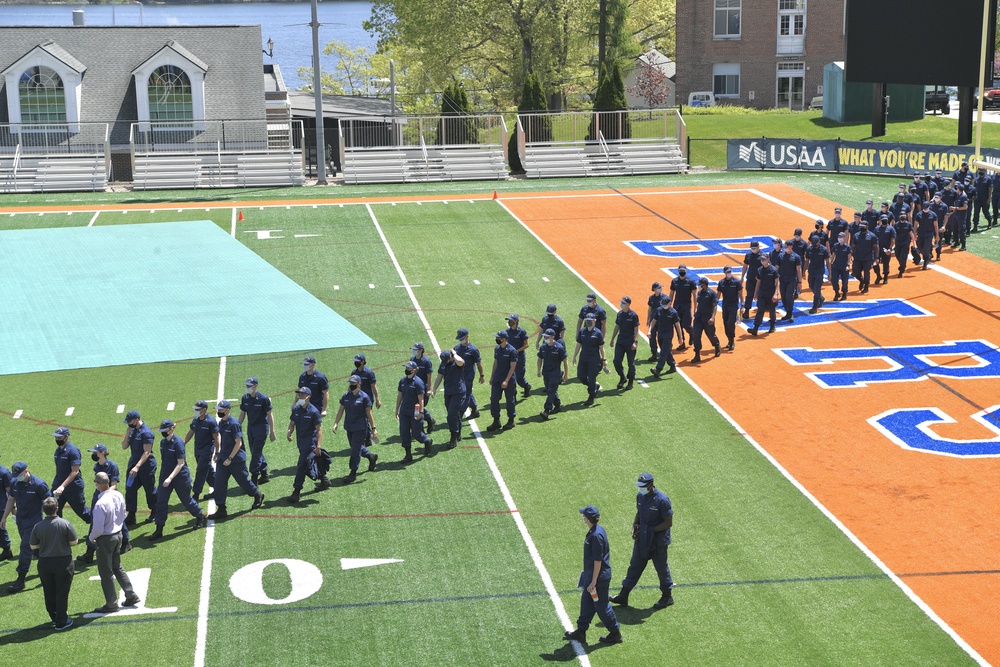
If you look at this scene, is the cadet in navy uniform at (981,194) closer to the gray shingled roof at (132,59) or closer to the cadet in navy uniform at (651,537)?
the cadet in navy uniform at (651,537)

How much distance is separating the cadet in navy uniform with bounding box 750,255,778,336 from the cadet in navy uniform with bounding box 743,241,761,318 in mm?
102

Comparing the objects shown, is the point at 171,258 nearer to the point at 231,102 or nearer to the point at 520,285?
the point at 520,285

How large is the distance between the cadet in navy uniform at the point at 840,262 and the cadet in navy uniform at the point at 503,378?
10.4m

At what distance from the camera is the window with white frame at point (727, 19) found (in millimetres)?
73750

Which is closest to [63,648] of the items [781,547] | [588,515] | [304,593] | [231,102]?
[304,593]

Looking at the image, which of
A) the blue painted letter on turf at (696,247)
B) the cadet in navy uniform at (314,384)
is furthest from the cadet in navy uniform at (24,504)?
the blue painted letter on turf at (696,247)

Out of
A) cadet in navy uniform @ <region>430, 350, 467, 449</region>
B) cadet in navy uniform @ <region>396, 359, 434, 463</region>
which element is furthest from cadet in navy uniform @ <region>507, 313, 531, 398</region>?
cadet in navy uniform @ <region>396, 359, 434, 463</region>

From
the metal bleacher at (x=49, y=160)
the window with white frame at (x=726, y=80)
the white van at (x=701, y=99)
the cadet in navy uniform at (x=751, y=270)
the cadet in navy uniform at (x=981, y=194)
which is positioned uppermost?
the window with white frame at (x=726, y=80)

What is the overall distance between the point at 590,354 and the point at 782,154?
28.5 metres

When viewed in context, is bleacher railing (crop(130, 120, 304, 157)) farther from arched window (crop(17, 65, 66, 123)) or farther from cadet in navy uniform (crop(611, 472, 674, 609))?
cadet in navy uniform (crop(611, 472, 674, 609))

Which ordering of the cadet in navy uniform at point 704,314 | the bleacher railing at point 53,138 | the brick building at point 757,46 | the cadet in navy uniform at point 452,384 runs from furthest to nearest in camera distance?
the brick building at point 757,46 < the bleacher railing at point 53,138 < the cadet in navy uniform at point 704,314 < the cadet in navy uniform at point 452,384

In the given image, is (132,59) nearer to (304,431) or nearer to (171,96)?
(171,96)

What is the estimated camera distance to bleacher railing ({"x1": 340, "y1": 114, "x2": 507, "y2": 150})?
47562mm

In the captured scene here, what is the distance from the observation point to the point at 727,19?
74.3 metres
